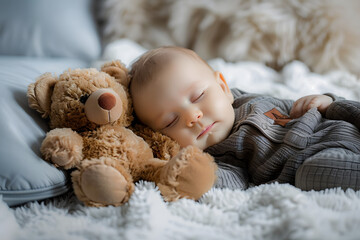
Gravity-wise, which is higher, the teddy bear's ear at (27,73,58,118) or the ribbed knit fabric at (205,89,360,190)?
the teddy bear's ear at (27,73,58,118)

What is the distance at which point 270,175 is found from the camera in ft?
2.47

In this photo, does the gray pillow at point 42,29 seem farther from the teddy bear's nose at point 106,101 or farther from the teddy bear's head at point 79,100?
the teddy bear's nose at point 106,101

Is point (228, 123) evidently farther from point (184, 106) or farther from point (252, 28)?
point (252, 28)

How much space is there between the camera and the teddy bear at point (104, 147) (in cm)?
60

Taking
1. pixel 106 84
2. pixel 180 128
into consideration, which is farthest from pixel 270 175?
pixel 106 84

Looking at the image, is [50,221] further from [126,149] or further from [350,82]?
[350,82]

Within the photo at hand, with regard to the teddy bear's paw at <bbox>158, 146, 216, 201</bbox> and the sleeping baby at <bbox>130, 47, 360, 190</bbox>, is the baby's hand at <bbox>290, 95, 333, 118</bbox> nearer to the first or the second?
the sleeping baby at <bbox>130, 47, 360, 190</bbox>

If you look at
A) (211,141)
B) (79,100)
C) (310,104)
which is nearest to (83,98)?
(79,100)

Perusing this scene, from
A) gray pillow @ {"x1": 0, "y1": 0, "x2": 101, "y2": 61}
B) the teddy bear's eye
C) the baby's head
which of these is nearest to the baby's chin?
the baby's head

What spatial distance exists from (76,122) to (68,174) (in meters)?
0.10

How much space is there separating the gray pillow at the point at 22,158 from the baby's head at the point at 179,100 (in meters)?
0.23

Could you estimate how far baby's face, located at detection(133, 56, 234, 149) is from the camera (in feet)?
2.55

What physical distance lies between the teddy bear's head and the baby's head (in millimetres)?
65

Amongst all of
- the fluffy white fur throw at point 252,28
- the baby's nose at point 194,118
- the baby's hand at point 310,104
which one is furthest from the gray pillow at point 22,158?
the fluffy white fur throw at point 252,28
